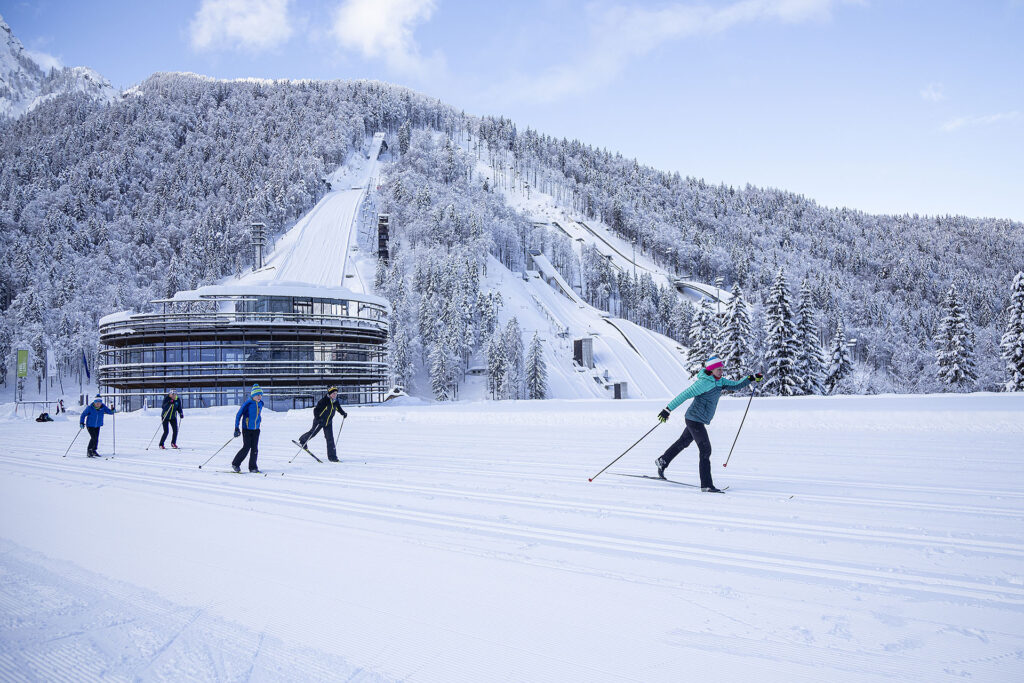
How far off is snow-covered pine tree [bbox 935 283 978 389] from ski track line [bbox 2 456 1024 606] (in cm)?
4900

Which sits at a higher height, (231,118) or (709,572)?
(231,118)

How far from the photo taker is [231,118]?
616ft

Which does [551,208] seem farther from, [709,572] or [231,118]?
[709,572]

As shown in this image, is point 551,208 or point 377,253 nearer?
point 377,253

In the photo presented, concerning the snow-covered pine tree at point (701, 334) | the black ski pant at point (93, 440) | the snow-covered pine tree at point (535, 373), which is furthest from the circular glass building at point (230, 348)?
the snow-covered pine tree at point (701, 334)

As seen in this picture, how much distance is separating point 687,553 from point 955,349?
50.4 meters

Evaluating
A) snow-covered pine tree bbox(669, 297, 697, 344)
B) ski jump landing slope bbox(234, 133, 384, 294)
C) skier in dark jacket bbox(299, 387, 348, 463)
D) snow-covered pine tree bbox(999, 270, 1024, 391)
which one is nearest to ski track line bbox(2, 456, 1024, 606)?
skier in dark jacket bbox(299, 387, 348, 463)

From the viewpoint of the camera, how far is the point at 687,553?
17.1 feet

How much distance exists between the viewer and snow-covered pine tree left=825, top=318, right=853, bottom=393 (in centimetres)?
4575

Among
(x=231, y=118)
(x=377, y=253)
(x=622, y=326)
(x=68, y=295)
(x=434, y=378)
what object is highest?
(x=231, y=118)

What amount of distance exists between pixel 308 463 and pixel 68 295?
11493 cm

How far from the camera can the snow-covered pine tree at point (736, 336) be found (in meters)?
43.2

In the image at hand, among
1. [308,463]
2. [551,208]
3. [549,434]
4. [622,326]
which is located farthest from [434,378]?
[551,208]

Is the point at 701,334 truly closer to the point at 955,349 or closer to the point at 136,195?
the point at 955,349
